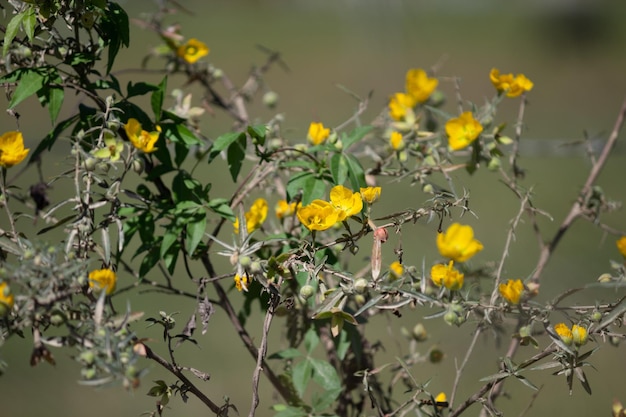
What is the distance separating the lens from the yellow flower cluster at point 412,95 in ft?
4.03

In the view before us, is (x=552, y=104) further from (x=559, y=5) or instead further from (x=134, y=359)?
(x=134, y=359)

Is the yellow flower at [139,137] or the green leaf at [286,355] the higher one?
the yellow flower at [139,137]

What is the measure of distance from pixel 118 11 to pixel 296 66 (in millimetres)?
7266

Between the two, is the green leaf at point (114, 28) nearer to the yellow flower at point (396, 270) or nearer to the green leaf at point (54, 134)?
the green leaf at point (54, 134)

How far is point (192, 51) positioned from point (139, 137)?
1.51ft

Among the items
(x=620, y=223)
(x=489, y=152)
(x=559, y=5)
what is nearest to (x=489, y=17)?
(x=559, y=5)

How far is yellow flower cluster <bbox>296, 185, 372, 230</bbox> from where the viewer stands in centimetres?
88

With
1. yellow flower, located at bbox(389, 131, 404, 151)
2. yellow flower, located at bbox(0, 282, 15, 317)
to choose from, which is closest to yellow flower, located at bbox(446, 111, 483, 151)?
yellow flower, located at bbox(389, 131, 404, 151)

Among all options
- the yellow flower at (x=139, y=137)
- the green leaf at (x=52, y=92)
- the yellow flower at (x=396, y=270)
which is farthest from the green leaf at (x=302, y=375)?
the green leaf at (x=52, y=92)

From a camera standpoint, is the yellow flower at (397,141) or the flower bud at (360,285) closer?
the flower bud at (360,285)

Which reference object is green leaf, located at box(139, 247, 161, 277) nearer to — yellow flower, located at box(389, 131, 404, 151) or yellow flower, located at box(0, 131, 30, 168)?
yellow flower, located at box(0, 131, 30, 168)

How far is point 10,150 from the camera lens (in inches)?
34.9

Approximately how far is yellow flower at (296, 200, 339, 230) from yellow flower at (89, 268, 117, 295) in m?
0.23

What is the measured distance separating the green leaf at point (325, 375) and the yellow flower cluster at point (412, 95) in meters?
0.43
